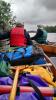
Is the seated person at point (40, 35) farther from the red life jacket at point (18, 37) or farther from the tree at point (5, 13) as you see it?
the red life jacket at point (18, 37)

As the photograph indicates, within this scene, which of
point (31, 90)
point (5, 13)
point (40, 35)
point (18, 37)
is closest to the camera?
point (31, 90)

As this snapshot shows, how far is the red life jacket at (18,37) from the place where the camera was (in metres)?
7.98

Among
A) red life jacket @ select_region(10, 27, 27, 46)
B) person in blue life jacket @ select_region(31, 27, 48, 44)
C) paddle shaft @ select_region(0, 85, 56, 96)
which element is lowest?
person in blue life jacket @ select_region(31, 27, 48, 44)

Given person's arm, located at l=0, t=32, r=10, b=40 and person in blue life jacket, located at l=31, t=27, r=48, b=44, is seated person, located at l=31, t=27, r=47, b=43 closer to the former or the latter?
person in blue life jacket, located at l=31, t=27, r=48, b=44

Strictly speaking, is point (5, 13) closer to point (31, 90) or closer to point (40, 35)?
point (40, 35)

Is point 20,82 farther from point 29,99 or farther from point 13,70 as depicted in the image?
point 13,70

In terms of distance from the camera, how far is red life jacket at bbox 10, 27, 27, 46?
7.98m

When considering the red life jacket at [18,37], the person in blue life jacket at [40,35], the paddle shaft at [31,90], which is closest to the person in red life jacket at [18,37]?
the red life jacket at [18,37]

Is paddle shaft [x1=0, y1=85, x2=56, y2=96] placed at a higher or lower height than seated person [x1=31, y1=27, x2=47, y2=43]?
higher

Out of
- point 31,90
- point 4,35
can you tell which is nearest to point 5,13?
point 4,35

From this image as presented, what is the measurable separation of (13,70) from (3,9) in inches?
359

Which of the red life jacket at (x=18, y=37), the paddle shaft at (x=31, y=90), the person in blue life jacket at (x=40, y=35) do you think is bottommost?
the person in blue life jacket at (x=40, y=35)

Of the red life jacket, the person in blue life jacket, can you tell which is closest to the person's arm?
the red life jacket

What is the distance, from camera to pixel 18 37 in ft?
26.4
